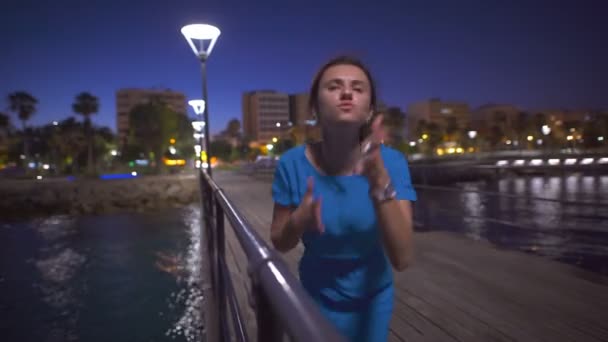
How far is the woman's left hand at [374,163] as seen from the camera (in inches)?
→ 43.9

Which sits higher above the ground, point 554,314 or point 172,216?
point 554,314

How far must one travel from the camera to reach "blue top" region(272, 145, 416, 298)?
1.20 m

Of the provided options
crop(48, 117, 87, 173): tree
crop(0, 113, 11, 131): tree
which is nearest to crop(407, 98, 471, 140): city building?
crop(48, 117, 87, 173): tree

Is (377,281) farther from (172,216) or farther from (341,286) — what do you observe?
(172,216)

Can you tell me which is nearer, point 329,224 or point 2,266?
point 329,224

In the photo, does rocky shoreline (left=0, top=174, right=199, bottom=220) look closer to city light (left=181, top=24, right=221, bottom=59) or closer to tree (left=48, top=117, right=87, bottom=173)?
city light (left=181, top=24, right=221, bottom=59)

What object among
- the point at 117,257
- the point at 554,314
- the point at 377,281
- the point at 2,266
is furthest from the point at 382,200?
the point at 2,266

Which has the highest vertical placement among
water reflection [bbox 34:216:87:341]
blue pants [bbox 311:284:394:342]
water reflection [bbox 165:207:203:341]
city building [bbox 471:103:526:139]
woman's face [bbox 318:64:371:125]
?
city building [bbox 471:103:526:139]

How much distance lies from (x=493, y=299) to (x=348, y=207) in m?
3.16

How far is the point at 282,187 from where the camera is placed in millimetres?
1335

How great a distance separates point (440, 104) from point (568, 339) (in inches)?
6198

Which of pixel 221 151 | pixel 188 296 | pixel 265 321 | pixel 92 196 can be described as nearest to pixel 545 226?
pixel 188 296

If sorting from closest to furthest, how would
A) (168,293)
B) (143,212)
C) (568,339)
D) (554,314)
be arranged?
(568,339) → (554,314) → (168,293) → (143,212)

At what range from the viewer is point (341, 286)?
1.24 m
